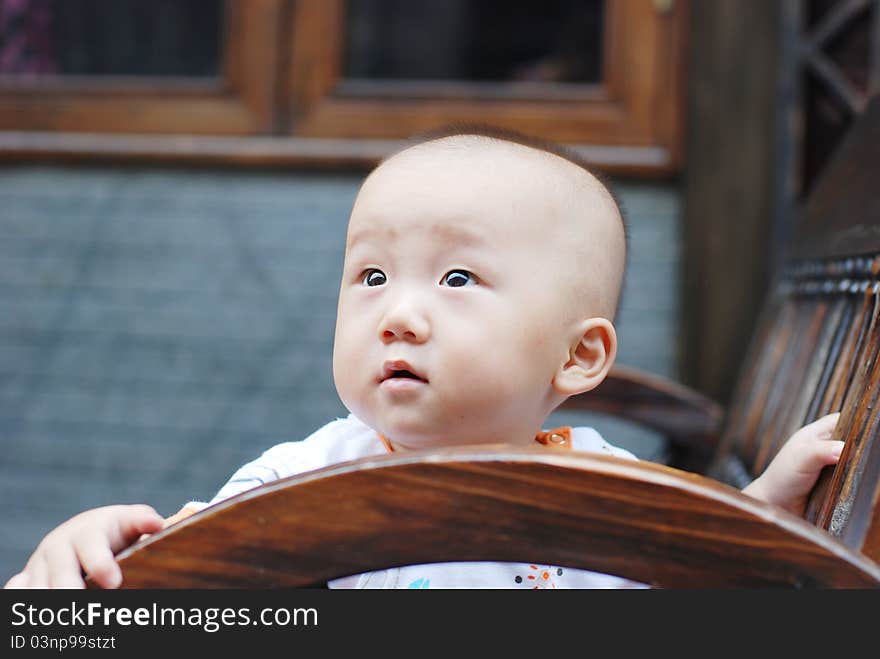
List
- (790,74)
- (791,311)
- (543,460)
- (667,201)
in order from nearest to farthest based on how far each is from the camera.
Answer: (543,460) < (791,311) < (790,74) < (667,201)

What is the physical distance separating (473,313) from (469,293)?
19 millimetres

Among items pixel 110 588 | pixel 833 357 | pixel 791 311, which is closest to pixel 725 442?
pixel 791 311

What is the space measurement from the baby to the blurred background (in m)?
1.22

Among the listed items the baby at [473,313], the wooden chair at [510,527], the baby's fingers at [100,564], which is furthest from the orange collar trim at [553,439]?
the baby's fingers at [100,564]

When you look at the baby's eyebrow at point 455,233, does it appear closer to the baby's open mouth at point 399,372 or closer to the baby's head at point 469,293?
the baby's head at point 469,293

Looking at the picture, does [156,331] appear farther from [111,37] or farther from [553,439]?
[553,439]

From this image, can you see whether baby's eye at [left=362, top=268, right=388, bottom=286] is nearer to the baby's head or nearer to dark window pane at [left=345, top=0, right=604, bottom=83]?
the baby's head

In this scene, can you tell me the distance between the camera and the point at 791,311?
1329mm

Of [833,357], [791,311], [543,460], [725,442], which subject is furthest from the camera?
[725,442]

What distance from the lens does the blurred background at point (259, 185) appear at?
6.63 feet

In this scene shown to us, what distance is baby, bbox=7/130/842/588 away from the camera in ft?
2.59

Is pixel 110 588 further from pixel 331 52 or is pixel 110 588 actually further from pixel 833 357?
pixel 331 52

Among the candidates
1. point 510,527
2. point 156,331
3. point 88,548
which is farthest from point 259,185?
point 510,527

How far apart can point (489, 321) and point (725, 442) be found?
812 mm
